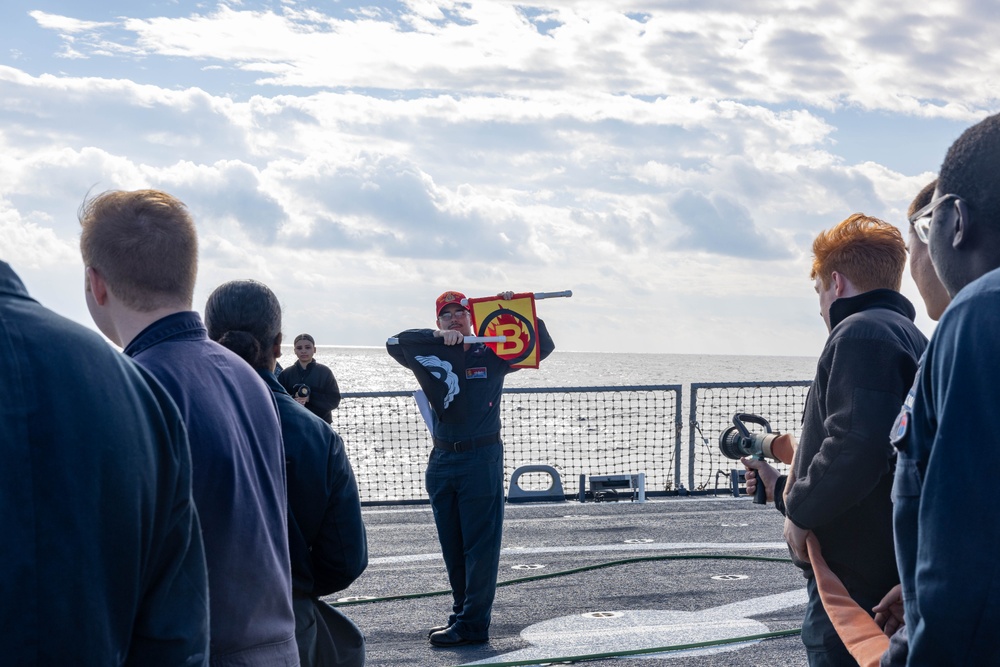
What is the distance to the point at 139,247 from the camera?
2.42 meters

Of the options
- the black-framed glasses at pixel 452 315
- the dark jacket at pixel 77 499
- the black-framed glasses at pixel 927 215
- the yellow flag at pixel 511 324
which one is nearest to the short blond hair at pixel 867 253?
the black-framed glasses at pixel 927 215

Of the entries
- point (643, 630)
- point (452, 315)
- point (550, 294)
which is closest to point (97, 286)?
point (452, 315)

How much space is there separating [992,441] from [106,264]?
1.99m

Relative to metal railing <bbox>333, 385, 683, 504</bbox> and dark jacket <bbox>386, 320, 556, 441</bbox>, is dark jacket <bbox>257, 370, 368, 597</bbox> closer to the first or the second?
dark jacket <bbox>386, 320, 556, 441</bbox>

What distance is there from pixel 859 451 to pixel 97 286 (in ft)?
7.66

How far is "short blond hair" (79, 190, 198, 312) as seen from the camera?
2422 mm

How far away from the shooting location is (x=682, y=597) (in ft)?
24.3

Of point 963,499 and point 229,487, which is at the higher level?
point 963,499

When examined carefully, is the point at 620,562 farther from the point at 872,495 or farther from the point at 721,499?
the point at 872,495

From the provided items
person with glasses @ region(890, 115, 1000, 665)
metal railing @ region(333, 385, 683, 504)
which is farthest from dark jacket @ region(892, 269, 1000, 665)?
metal railing @ region(333, 385, 683, 504)

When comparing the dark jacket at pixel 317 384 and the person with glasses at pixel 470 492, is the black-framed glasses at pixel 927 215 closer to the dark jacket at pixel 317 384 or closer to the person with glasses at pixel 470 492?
the person with glasses at pixel 470 492

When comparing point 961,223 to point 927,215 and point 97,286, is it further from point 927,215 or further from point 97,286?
point 97,286

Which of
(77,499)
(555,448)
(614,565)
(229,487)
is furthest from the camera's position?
(555,448)

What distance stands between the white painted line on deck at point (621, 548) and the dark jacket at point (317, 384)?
5.97 feet
